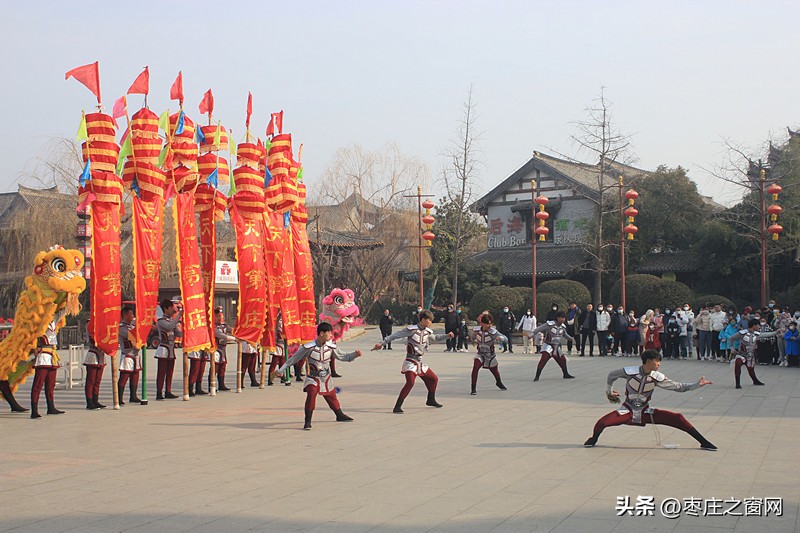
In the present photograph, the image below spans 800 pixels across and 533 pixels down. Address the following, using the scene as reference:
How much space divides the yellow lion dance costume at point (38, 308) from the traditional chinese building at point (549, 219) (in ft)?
89.9

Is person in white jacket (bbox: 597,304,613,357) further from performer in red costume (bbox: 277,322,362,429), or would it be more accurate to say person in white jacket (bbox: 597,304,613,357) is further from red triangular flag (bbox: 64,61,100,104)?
red triangular flag (bbox: 64,61,100,104)

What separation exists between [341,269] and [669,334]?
75.8ft

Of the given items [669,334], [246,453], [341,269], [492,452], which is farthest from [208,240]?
[341,269]

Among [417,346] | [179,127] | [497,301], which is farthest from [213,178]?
[497,301]

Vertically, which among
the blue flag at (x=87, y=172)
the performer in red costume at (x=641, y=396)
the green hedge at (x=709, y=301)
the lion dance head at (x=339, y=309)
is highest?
the blue flag at (x=87, y=172)

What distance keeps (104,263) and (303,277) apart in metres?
4.98

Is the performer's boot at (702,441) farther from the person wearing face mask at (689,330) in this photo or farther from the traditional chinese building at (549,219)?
the traditional chinese building at (549,219)

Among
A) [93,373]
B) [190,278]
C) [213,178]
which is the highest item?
[213,178]

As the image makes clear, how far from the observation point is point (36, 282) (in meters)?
12.7

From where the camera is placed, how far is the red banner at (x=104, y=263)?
12891mm

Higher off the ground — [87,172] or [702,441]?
[87,172]

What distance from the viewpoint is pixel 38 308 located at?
12391 millimetres

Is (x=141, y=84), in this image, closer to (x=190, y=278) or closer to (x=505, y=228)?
(x=190, y=278)

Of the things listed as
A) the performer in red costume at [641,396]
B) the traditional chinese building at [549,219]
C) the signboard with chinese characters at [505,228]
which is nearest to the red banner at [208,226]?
the performer in red costume at [641,396]
